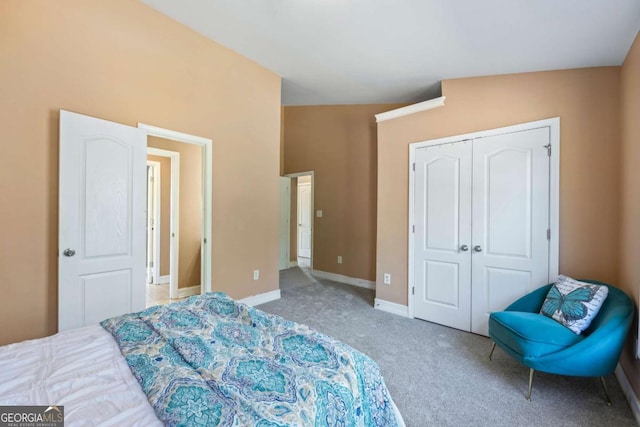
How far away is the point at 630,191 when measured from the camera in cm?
212

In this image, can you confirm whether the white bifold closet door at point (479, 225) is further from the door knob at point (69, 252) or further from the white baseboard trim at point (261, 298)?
the door knob at point (69, 252)

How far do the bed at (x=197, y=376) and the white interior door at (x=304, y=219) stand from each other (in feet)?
20.9

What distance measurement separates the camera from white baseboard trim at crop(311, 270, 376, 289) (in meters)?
4.79

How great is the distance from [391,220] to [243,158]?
201 centimetres

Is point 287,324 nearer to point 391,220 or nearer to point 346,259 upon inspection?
point 391,220

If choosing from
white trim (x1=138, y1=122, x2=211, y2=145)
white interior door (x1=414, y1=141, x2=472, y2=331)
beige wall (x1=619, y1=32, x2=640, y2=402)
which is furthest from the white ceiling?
white trim (x1=138, y1=122, x2=211, y2=145)

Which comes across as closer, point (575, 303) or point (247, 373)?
point (247, 373)

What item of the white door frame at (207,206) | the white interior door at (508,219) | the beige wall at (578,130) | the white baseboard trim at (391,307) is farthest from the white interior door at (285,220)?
the white interior door at (508,219)

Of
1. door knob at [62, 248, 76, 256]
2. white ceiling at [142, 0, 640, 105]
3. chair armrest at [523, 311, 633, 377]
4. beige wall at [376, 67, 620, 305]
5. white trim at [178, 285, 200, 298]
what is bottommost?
white trim at [178, 285, 200, 298]

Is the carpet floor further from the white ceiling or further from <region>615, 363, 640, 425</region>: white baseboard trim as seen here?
the white ceiling

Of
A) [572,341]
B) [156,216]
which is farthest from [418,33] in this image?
[156,216]

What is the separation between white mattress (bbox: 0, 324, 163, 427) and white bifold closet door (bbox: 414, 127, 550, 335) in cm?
299

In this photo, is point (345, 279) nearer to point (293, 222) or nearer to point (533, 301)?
point (293, 222)

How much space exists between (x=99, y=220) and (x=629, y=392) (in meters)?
3.94
